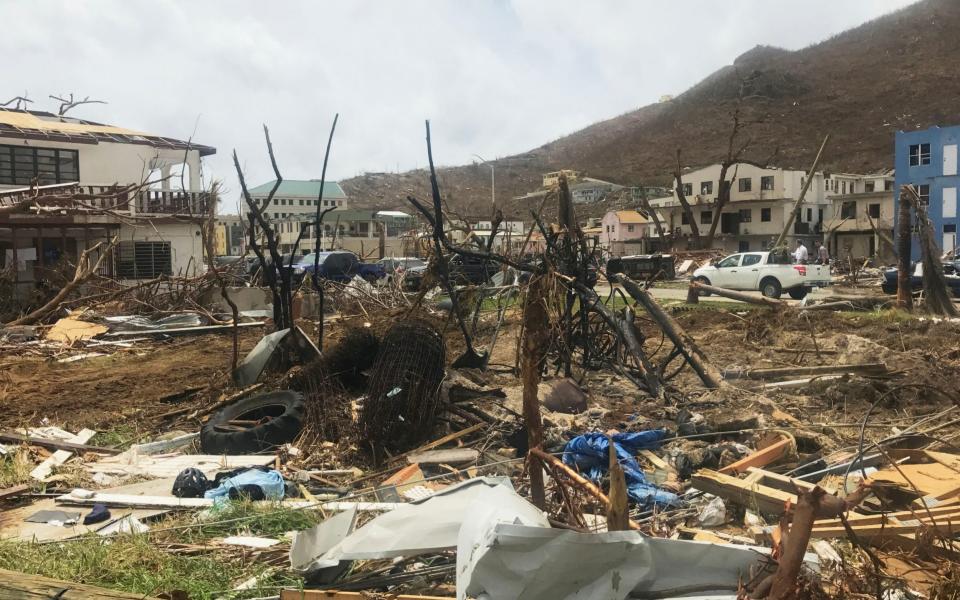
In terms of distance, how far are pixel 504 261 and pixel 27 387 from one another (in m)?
7.79

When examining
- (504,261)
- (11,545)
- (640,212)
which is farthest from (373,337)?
(640,212)

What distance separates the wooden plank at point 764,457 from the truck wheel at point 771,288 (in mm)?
16832

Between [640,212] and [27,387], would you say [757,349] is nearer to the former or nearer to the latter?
[27,387]

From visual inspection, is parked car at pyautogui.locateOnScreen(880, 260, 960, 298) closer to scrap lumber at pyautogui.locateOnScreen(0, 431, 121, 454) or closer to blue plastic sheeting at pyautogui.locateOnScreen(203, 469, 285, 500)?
blue plastic sheeting at pyautogui.locateOnScreen(203, 469, 285, 500)

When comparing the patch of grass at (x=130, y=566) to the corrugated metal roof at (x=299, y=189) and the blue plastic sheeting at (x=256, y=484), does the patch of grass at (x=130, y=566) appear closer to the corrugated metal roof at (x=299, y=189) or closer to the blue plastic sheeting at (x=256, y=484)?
the blue plastic sheeting at (x=256, y=484)

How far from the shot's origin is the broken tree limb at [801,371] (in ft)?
29.6

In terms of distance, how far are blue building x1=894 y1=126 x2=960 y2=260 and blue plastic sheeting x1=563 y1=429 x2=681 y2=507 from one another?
38.5 meters

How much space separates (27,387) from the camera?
10.8m

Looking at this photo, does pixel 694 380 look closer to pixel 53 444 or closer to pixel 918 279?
pixel 53 444

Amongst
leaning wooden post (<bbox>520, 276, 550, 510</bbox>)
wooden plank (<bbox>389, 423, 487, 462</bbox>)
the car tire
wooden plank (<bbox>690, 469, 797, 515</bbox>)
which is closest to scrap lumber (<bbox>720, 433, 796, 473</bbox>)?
wooden plank (<bbox>690, 469, 797, 515</bbox>)

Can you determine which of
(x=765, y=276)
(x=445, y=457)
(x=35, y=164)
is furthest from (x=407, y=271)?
(x=445, y=457)

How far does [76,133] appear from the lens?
90.2 feet

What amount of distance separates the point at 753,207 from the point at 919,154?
18.6 metres

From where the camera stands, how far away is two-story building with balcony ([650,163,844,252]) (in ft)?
184
